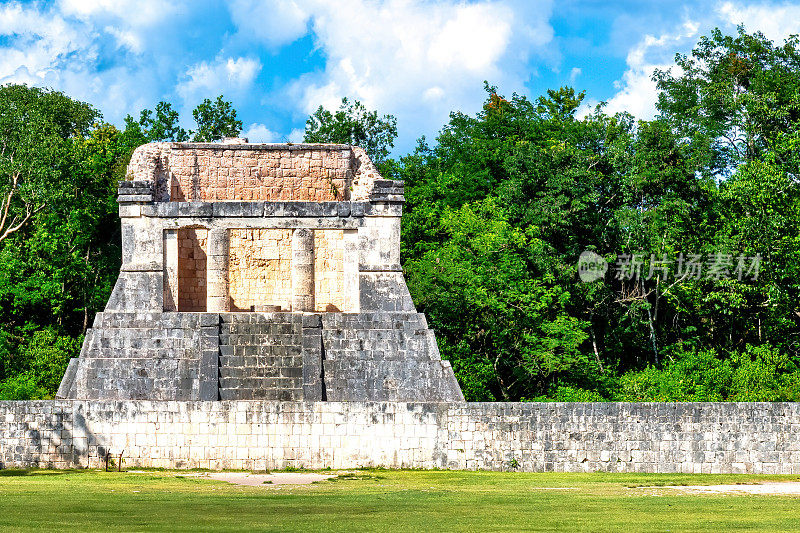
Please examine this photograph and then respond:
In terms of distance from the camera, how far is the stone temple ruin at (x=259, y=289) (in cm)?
2009

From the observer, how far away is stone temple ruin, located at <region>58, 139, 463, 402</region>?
20.1 meters

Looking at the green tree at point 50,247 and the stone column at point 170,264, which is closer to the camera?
the stone column at point 170,264

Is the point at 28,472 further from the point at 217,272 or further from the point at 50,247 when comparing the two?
the point at 50,247

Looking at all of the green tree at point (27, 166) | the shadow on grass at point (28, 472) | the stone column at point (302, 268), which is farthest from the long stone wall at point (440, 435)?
the green tree at point (27, 166)

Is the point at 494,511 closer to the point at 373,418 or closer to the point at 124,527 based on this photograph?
the point at 124,527

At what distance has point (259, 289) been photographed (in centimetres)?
2658

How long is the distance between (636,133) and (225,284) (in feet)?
48.9

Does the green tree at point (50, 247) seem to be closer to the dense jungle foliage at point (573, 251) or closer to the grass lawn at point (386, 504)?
the dense jungle foliage at point (573, 251)

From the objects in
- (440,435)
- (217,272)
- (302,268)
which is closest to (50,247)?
(217,272)

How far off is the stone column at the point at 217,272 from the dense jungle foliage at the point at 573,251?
16.9ft

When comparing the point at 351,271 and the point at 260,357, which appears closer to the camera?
the point at 260,357

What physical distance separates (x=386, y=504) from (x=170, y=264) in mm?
11811

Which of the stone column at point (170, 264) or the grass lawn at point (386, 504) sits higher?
the stone column at point (170, 264)

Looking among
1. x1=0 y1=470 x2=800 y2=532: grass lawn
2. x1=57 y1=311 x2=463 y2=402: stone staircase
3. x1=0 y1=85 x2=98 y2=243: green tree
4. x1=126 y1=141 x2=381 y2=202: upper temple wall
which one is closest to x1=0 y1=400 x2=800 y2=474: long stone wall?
x1=0 y1=470 x2=800 y2=532: grass lawn
